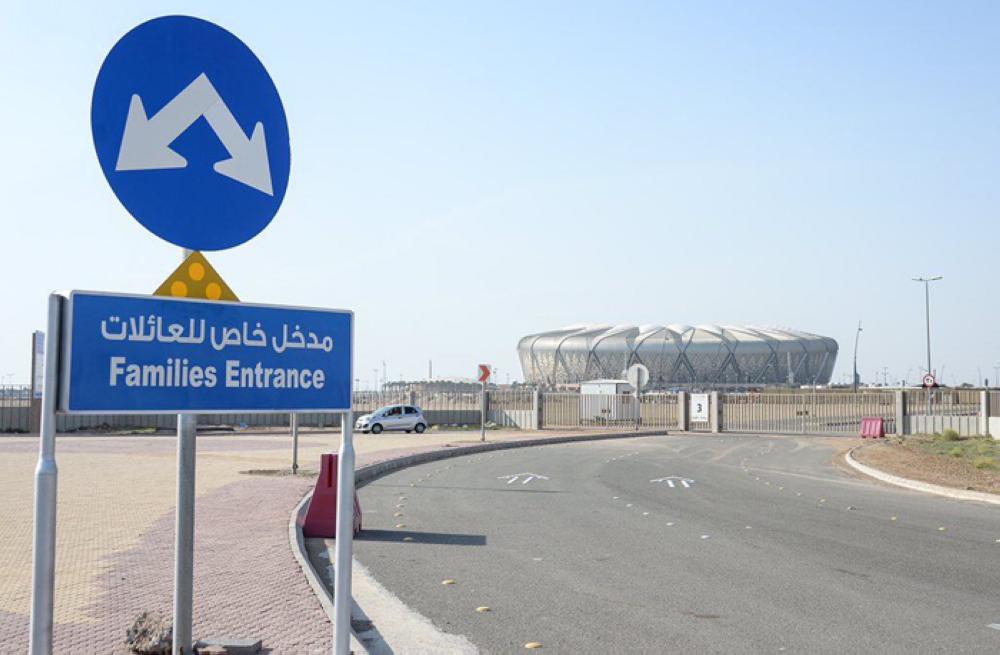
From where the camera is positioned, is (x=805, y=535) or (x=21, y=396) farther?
(x=21, y=396)

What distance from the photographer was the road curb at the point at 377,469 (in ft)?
25.5

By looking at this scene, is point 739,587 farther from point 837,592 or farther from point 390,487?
point 390,487

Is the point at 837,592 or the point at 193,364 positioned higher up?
the point at 193,364

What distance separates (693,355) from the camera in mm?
148875

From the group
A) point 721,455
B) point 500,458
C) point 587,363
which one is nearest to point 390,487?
point 500,458

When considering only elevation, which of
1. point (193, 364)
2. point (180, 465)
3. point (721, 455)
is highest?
point (193, 364)

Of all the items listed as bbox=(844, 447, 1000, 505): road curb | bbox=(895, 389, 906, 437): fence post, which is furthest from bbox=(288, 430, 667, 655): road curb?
bbox=(844, 447, 1000, 505): road curb

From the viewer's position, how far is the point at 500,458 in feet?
83.5

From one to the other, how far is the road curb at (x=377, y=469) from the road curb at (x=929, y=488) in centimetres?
1032

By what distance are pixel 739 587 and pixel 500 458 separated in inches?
680

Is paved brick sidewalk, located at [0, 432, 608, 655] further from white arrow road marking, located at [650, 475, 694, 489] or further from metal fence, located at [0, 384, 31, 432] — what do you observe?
metal fence, located at [0, 384, 31, 432]

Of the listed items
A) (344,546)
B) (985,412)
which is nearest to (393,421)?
(985,412)

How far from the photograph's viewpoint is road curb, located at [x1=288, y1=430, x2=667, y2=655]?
777cm

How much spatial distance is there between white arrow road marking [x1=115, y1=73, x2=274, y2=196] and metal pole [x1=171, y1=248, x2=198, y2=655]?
3.79 ft
